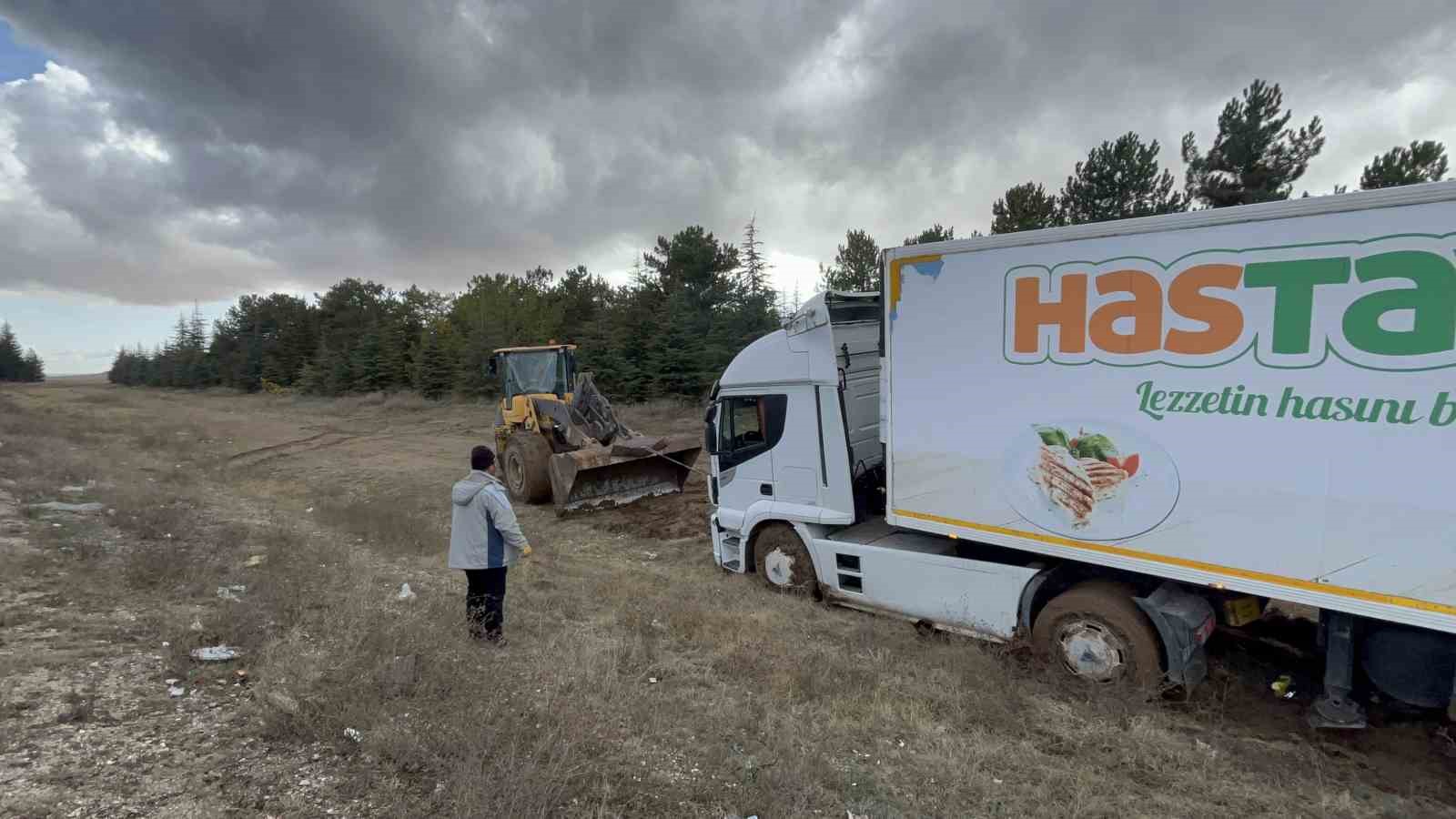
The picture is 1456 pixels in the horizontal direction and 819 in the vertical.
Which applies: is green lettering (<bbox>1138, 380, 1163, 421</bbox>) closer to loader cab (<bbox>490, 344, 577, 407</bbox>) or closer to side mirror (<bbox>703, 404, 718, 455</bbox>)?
side mirror (<bbox>703, 404, 718, 455</bbox>)

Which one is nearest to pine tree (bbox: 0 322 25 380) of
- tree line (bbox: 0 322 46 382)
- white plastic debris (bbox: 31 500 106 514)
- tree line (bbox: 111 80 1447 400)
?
tree line (bbox: 0 322 46 382)

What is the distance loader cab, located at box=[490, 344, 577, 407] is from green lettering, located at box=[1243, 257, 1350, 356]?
38.4ft

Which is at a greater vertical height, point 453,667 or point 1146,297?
point 1146,297

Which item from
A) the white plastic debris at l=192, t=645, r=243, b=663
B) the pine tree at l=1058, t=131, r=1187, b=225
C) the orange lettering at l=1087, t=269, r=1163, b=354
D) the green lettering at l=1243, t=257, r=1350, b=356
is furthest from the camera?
the pine tree at l=1058, t=131, r=1187, b=225

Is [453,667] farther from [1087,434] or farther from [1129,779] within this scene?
[1087,434]

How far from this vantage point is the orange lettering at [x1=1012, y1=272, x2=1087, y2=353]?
4754 millimetres

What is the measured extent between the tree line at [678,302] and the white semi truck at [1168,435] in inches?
121

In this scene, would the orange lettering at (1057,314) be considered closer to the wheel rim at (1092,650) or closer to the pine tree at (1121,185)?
the wheel rim at (1092,650)

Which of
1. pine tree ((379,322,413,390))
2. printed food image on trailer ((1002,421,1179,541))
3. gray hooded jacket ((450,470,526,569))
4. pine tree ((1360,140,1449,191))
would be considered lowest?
gray hooded jacket ((450,470,526,569))

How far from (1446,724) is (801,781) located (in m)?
4.47

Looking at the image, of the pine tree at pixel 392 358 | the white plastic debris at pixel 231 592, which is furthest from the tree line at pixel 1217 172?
the pine tree at pixel 392 358

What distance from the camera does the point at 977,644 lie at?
565 cm

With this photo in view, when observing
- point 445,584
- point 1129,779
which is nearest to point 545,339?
point 445,584

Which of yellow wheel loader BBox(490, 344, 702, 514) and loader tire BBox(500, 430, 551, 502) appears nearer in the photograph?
yellow wheel loader BBox(490, 344, 702, 514)
